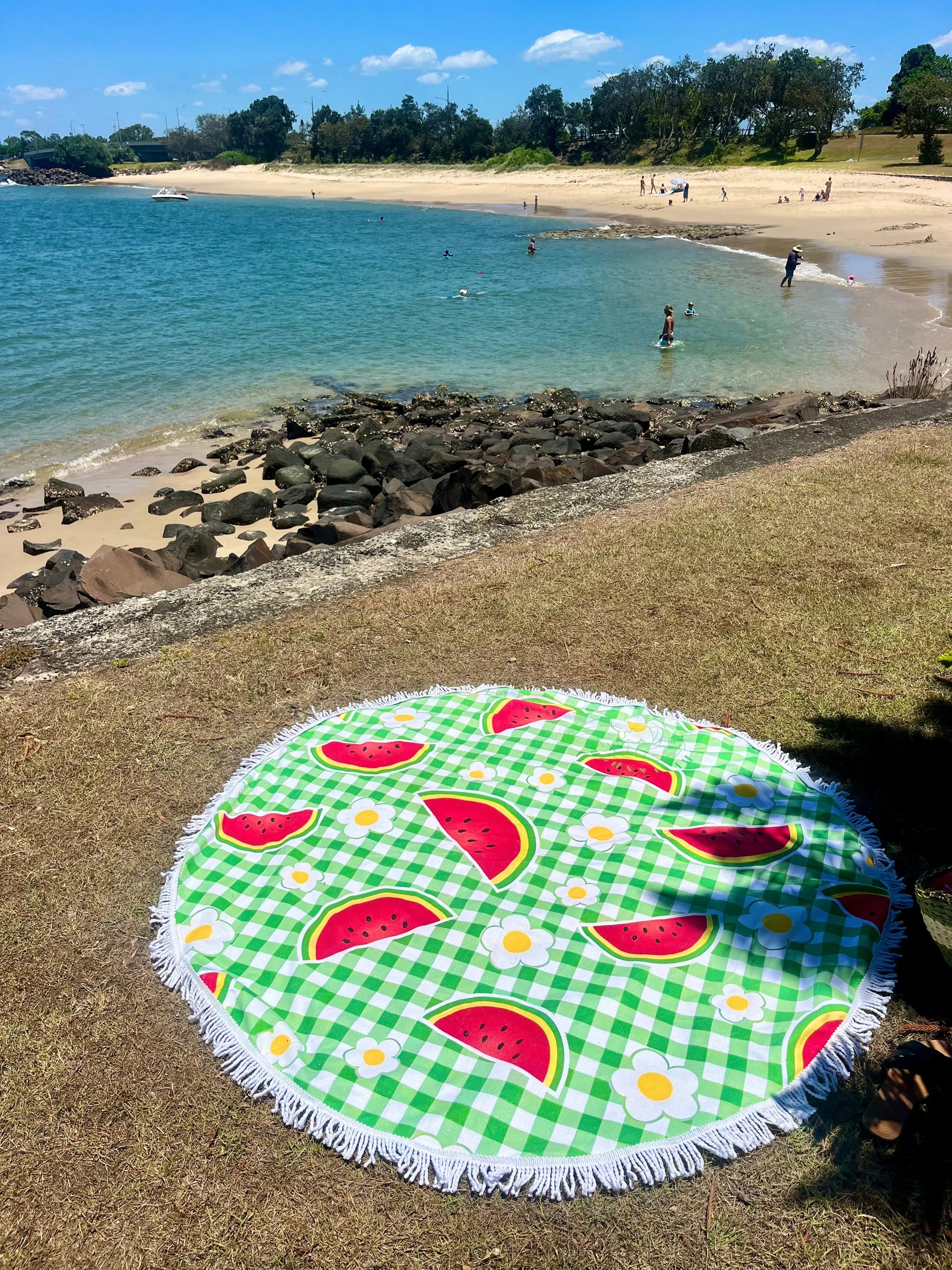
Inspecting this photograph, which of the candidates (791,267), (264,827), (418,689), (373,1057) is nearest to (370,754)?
(264,827)

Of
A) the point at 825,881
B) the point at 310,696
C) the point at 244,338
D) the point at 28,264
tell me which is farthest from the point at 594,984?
the point at 28,264

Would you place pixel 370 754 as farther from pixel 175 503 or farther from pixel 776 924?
pixel 175 503

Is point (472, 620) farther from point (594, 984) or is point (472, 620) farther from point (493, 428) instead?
point (493, 428)

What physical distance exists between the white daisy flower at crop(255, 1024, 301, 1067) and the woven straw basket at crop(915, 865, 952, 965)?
2490 millimetres

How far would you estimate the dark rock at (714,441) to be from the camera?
1061cm

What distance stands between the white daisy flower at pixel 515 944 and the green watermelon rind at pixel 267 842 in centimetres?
111

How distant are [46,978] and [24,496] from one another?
43.8 feet

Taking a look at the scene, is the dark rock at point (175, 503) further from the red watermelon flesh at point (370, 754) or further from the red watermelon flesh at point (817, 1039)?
the red watermelon flesh at point (817, 1039)

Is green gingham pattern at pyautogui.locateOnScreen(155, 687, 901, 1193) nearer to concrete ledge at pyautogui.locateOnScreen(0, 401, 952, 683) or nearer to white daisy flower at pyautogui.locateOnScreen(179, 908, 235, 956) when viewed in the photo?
white daisy flower at pyautogui.locateOnScreen(179, 908, 235, 956)

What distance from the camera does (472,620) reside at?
615cm

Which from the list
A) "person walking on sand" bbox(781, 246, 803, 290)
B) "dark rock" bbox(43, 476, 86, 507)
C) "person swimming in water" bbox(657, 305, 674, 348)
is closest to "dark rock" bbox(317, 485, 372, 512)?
"dark rock" bbox(43, 476, 86, 507)

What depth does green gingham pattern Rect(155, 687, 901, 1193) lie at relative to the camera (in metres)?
2.81

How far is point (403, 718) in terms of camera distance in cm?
487

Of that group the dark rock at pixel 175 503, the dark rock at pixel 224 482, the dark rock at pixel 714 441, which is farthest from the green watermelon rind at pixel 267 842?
the dark rock at pixel 224 482
